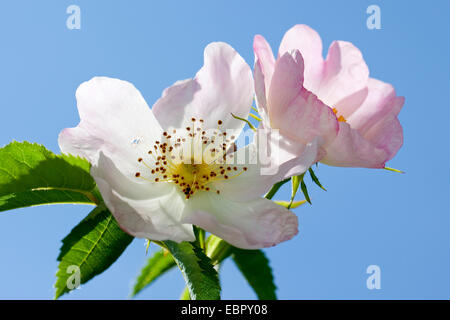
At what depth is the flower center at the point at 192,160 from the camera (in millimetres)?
1021

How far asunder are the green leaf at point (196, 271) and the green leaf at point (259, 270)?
0.60 meters

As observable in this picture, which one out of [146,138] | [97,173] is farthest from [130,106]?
[97,173]

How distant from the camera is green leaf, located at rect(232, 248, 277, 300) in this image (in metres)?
1.48

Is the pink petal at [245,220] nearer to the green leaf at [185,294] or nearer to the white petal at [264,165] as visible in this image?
the white petal at [264,165]

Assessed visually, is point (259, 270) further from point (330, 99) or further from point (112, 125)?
point (112, 125)

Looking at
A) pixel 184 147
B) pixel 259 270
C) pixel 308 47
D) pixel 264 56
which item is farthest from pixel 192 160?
pixel 259 270

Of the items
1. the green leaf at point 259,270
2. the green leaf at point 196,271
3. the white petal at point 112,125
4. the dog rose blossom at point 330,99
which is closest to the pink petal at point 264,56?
the dog rose blossom at point 330,99

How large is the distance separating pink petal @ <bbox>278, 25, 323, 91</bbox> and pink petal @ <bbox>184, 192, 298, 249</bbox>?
35cm

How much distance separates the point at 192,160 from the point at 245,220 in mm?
212

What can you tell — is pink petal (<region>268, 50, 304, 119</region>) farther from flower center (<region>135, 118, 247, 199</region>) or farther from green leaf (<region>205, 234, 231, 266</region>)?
green leaf (<region>205, 234, 231, 266</region>)

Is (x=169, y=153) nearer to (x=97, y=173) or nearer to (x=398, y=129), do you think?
(x=97, y=173)

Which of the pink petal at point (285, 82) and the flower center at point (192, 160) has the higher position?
the pink petal at point (285, 82)

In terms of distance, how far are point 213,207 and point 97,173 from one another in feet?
0.81

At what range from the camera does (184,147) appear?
1062mm
